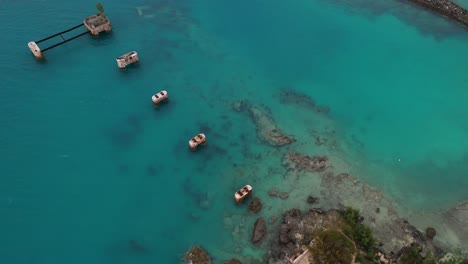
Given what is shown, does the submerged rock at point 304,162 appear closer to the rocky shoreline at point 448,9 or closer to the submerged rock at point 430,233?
the submerged rock at point 430,233

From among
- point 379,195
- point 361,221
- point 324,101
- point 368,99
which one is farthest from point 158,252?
point 368,99

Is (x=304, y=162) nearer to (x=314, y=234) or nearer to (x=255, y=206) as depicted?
(x=255, y=206)

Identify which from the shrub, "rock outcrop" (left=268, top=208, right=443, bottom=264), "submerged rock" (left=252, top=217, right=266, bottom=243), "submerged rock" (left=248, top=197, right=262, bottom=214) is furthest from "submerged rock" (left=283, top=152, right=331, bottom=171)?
the shrub

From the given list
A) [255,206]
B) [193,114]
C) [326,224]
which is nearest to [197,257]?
[255,206]

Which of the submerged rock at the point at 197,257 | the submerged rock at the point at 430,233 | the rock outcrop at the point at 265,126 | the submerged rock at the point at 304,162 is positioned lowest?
the submerged rock at the point at 430,233

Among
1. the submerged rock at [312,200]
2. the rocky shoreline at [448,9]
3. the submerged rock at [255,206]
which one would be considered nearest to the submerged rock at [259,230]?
the submerged rock at [255,206]

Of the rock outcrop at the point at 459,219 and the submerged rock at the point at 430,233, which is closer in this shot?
the submerged rock at the point at 430,233

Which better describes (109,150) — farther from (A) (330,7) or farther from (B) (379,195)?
(A) (330,7)
